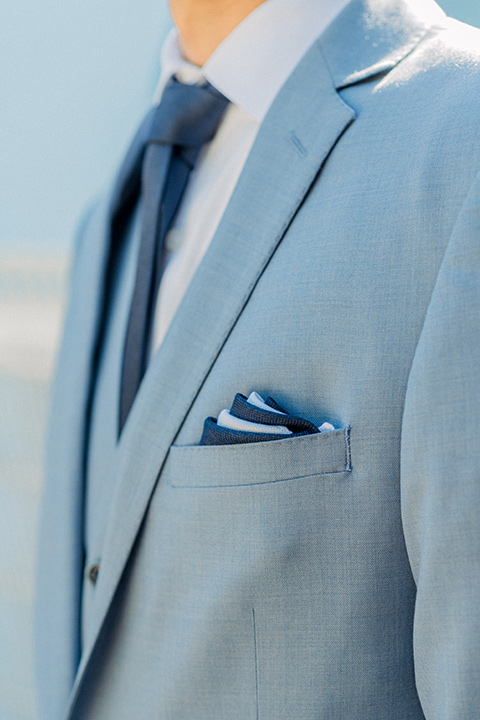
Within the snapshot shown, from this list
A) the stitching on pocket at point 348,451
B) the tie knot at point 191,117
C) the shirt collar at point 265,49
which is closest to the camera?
the stitching on pocket at point 348,451

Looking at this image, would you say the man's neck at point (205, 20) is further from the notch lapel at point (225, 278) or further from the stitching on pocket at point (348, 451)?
the stitching on pocket at point (348, 451)

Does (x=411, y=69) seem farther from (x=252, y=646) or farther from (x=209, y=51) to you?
(x=252, y=646)

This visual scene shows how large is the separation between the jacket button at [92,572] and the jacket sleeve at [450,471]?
16.9 inches

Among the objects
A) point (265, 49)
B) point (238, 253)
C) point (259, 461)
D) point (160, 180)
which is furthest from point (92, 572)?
point (265, 49)

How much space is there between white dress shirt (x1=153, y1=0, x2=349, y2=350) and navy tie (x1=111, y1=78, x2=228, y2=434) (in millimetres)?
17

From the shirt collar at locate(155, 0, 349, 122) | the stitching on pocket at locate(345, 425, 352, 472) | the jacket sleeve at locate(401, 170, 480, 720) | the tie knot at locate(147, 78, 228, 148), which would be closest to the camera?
the jacket sleeve at locate(401, 170, 480, 720)

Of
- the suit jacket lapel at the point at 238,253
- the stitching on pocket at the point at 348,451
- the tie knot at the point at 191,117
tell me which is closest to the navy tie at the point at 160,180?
the tie knot at the point at 191,117

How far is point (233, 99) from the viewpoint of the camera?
0.80 metres

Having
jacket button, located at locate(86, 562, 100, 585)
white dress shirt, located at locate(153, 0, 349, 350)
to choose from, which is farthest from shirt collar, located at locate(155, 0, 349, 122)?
jacket button, located at locate(86, 562, 100, 585)

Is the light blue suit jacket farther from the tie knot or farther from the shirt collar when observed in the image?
the tie knot

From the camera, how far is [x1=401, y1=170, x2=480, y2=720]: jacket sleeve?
0.47 meters

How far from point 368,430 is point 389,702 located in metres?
0.26

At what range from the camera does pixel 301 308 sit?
2.01 feet

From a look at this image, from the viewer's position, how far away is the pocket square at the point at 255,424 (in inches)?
22.9
